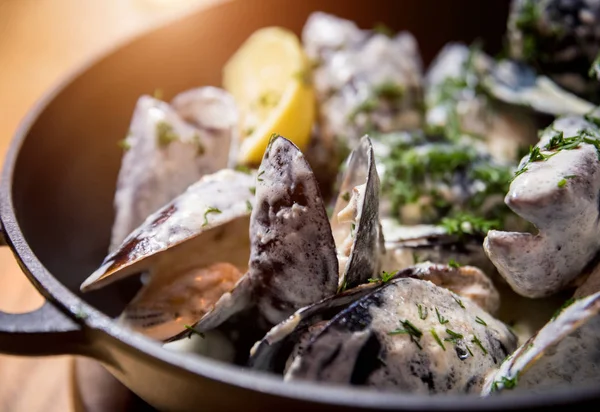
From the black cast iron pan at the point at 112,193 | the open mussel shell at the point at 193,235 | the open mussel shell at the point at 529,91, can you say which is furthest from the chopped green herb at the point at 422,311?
the open mussel shell at the point at 529,91

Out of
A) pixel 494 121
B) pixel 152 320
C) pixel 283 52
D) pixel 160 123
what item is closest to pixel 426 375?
pixel 152 320

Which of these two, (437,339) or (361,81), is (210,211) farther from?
(361,81)

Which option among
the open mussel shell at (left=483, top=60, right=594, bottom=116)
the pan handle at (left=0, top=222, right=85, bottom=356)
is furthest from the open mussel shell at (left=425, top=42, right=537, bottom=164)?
the pan handle at (left=0, top=222, right=85, bottom=356)

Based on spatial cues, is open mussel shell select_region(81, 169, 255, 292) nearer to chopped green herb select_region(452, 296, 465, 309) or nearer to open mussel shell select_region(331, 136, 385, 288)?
open mussel shell select_region(331, 136, 385, 288)

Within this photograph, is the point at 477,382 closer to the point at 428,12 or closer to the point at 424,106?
the point at 424,106

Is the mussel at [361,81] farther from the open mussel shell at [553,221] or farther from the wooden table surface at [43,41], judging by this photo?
the open mussel shell at [553,221]
